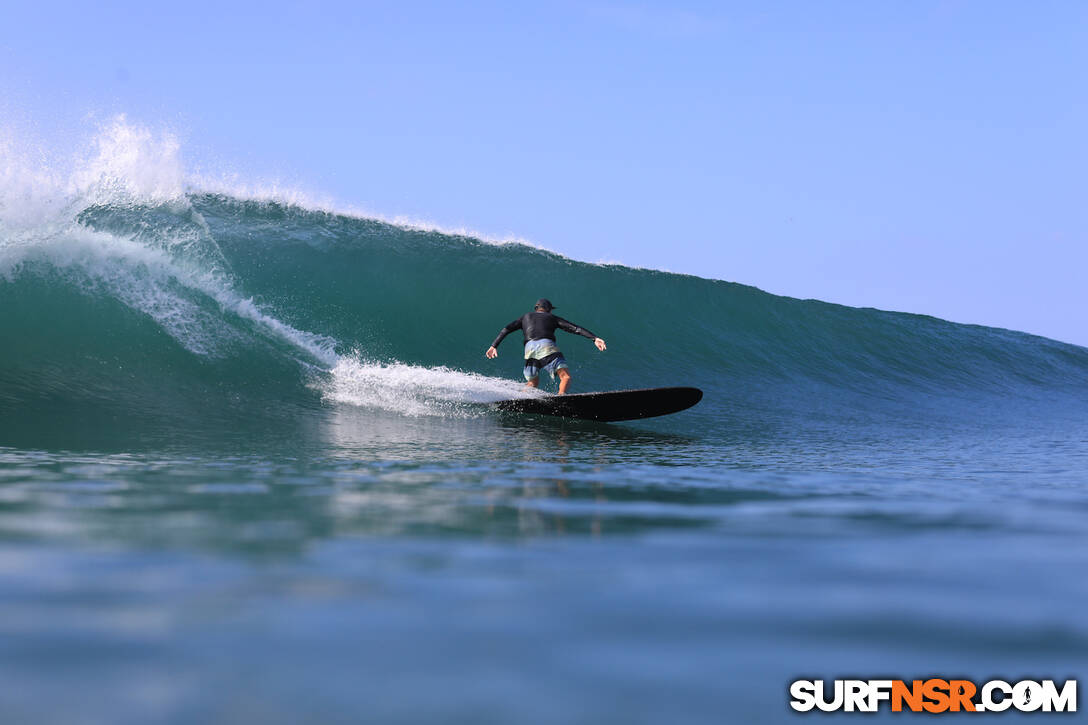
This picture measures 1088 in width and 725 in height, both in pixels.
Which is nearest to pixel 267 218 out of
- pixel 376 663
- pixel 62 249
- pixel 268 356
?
pixel 62 249

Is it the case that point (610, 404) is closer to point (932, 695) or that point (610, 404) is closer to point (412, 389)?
point (412, 389)

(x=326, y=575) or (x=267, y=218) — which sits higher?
(x=267, y=218)

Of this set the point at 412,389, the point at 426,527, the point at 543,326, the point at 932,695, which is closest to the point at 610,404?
the point at 543,326

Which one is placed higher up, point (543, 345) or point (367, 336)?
point (367, 336)

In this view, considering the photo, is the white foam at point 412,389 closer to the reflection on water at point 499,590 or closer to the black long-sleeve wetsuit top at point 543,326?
the black long-sleeve wetsuit top at point 543,326

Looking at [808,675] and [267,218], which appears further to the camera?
[267,218]

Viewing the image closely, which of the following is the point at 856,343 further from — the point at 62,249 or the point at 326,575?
the point at 326,575

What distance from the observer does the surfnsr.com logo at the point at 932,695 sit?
6.30ft

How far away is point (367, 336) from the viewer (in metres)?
14.4

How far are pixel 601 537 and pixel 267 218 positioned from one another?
51.4ft

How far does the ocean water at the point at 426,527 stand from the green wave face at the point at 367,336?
0.26 feet

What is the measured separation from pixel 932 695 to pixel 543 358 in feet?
29.6

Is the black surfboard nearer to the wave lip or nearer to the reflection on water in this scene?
the wave lip

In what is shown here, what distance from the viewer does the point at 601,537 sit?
3.73 metres
